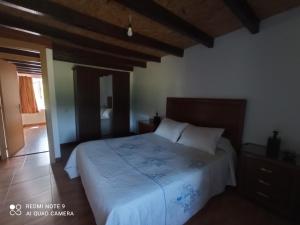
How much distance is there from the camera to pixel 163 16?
1.76 m

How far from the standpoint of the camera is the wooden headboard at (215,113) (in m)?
2.24

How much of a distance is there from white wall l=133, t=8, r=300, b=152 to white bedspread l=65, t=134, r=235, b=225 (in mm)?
714


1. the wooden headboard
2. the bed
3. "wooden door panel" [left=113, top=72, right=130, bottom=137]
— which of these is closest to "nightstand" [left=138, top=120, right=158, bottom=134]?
the wooden headboard

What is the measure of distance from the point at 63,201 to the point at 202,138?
2.08m

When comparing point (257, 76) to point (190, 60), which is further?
point (190, 60)

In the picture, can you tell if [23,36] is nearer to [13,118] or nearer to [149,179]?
[13,118]

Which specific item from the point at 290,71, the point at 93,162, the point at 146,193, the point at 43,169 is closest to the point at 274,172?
the point at 290,71

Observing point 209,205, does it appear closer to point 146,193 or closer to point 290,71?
point 146,193

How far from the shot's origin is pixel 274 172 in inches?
63.2

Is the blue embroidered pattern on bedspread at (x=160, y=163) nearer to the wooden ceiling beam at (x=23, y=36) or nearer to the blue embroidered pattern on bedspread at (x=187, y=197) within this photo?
the blue embroidered pattern on bedspread at (x=187, y=197)

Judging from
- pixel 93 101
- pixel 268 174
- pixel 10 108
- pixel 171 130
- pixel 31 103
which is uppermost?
pixel 93 101

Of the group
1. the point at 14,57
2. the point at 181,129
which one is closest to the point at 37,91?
the point at 14,57

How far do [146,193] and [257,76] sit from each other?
2.13m

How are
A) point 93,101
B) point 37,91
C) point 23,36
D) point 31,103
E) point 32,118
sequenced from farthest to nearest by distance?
point 37,91 → point 32,118 → point 31,103 → point 93,101 → point 23,36
